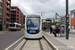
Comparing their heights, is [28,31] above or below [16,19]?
below

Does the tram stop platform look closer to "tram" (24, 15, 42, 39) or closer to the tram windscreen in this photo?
"tram" (24, 15, 42, 39)

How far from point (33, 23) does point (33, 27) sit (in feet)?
1.63

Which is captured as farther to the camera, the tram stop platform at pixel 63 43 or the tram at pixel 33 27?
the tram at pixel 33 27

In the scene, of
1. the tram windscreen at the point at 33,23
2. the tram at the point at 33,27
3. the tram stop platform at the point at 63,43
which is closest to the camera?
the tram stop platform at the point at 63,43

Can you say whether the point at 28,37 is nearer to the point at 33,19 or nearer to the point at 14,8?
the point at 33,19

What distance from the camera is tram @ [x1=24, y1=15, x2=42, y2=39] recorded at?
10070mm

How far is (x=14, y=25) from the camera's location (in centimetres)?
3083

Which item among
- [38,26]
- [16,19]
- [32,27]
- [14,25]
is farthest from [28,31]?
[16,19]

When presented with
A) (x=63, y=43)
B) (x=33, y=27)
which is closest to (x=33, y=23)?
(x=33, y=27)

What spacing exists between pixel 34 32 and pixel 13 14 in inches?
2620

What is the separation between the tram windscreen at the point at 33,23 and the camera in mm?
10406

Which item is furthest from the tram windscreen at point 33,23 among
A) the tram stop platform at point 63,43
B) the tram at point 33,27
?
the tram stop platform at point 63,43

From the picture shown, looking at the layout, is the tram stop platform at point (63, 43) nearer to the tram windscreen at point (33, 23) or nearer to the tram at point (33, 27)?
the tram at point (33, 27)

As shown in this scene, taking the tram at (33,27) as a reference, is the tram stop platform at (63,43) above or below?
below
